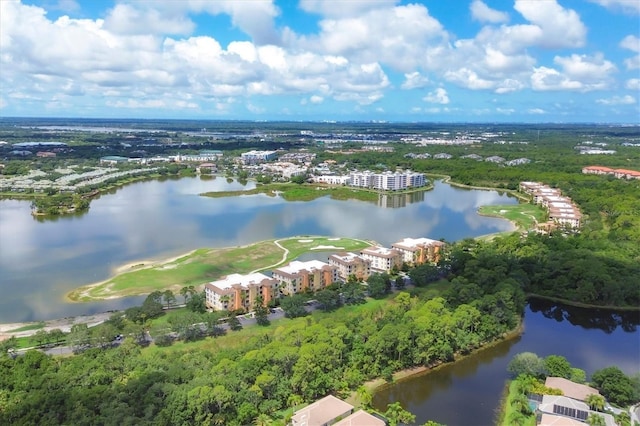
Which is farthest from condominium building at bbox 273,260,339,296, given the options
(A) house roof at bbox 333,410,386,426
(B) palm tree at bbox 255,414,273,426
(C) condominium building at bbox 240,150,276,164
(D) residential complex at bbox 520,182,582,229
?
(C) condominium building at bbox 240,150,276,164

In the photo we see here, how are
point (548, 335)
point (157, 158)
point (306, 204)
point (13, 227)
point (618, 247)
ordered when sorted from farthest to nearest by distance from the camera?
point (157, 158)
point (306, 204)
point (13, 227)
point (618, 247)
point (548, 335)

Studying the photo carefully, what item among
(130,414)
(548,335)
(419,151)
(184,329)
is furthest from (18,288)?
(419,151)

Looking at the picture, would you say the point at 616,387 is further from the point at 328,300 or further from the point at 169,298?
the point at 169,298

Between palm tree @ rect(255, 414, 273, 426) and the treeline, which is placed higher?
the treeline

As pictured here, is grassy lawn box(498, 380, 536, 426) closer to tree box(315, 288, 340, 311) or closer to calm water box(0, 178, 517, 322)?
tree box(315, 288, 340, 311)

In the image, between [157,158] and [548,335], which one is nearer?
[548,335]

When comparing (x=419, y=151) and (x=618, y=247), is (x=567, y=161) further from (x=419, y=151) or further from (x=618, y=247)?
(x=618, y=247)

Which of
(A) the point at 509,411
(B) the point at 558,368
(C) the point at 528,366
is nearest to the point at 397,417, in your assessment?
(A) the point at 509,411
